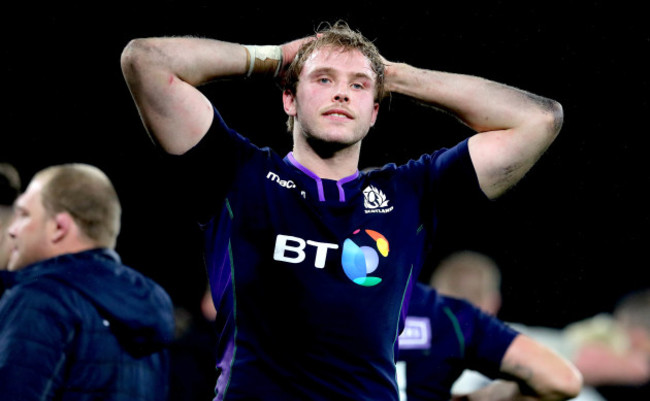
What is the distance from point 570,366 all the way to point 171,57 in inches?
90.2

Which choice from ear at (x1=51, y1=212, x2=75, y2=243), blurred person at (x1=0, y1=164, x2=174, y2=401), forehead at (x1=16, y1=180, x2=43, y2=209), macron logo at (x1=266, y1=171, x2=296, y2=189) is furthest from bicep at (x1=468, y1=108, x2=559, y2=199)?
forehead at (x1=16, y1=180, x2=43, y2=209)

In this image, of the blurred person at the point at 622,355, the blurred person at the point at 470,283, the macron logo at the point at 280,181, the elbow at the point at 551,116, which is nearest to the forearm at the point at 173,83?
the macron logo at the point at 280,181

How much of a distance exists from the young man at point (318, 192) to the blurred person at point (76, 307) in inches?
37.5

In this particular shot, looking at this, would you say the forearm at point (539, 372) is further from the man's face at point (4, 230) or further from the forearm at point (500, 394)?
the man's face at point (4, 230)

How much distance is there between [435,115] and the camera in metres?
7.94

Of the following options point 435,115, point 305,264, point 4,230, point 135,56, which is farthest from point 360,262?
point 435,115

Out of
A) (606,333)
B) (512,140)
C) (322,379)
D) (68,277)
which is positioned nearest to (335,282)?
(322,379)

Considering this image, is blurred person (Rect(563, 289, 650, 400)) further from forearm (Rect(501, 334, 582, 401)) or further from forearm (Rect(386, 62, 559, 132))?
forearm (Rect(386, 62, 559, 132))

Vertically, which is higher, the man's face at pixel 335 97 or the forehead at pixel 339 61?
the forehead at pixel 339 61

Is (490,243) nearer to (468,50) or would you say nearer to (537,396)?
(468,50)

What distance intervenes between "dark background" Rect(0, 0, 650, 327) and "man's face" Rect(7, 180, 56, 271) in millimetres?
3836

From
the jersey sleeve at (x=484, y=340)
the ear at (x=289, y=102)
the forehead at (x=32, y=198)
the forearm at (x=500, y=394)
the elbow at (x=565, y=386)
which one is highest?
the ear at (x=289, y=102)

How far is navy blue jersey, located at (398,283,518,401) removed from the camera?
10.3 feet

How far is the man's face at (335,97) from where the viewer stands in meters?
1.99
